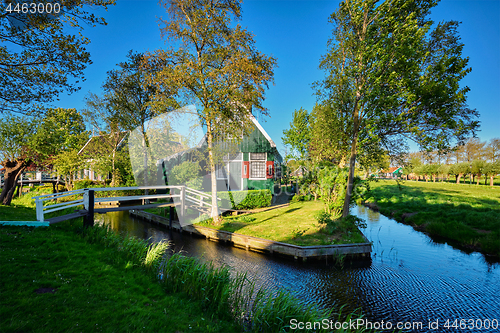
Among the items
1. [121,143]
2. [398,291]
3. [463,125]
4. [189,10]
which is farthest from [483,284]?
[121,143]

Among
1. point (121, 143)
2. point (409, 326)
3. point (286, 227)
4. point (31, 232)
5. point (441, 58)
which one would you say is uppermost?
point (441, 58)

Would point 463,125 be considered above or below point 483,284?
above

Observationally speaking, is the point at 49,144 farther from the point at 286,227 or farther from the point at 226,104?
the point at 286,227

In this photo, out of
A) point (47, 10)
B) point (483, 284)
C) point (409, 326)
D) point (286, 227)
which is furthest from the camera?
point (286, 227)

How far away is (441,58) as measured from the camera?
10406 millimetres

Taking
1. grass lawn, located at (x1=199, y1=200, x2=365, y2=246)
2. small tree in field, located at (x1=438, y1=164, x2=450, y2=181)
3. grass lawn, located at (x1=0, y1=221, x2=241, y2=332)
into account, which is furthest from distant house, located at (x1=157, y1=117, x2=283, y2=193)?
small tree in field, located at (x1=438, y1=164, x2=450, y2=181)

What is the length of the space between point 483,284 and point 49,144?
23062 millimetres

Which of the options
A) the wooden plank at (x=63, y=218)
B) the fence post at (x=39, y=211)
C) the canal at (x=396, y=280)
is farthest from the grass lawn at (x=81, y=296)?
the canal at (x=396, y=280)

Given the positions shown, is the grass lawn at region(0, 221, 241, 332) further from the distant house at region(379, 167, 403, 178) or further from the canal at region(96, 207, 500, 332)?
the distant house at region(379, 167, 403, 178)

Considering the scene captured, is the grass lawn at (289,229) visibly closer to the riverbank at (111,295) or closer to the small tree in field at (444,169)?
the riverbank at (111,295)

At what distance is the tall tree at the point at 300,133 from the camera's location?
87.4 feet

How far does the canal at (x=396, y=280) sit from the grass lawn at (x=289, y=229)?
39.9 inches

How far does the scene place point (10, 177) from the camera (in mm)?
13852

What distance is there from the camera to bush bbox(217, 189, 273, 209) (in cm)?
1680
